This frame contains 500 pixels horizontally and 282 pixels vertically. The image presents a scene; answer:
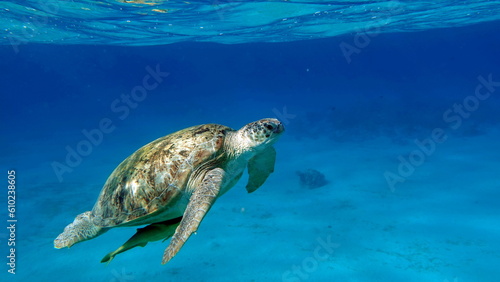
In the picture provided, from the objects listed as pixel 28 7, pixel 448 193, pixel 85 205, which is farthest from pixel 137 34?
pixel 448 193

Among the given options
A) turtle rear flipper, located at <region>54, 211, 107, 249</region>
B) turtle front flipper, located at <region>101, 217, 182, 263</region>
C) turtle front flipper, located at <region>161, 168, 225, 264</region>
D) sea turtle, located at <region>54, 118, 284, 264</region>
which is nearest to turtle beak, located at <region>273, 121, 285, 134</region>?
sea turtle, located at <region>54, 118, 284, 264</region>

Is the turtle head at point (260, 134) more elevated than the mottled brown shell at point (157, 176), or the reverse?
the turtle head at point (260, 134)

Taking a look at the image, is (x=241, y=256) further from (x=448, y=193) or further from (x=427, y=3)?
(x=427, y=3)

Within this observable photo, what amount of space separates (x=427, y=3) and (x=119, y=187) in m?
19.2

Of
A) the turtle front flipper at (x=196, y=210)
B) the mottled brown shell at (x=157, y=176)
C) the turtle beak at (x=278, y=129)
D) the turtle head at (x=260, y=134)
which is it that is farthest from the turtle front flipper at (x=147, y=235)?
the turtle beak at (x=278, y=129)

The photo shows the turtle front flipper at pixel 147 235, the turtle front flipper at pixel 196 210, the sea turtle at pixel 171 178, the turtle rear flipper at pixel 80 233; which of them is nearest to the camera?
the turtle front flipper at pixel 196 210

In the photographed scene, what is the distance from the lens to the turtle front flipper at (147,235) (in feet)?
13.0

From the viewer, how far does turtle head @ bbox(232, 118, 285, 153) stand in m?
3.91

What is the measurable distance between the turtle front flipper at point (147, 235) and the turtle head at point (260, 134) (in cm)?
159

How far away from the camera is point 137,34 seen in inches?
919

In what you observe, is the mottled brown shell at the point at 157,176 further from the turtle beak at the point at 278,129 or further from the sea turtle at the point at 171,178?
the turtle beak at the point at 278,129

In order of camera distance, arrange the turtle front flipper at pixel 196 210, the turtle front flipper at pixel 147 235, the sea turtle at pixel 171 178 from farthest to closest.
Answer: the turtle front flipper at pixel 147 235
the sea turtle at pixel 171 178
the turtle front flipper at pixel 196 210

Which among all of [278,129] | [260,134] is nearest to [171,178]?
[260,134]

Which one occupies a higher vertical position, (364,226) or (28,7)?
(28,7)
